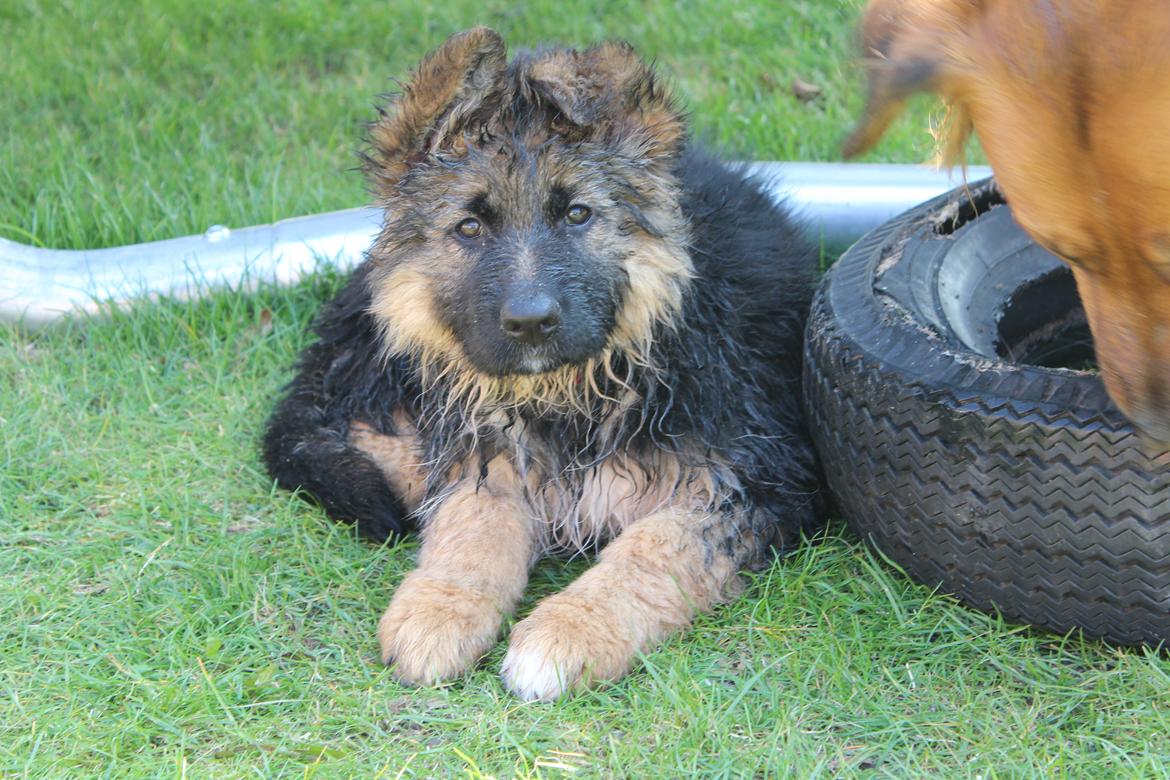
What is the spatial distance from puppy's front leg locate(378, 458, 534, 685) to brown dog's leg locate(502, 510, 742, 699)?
0.14 meters

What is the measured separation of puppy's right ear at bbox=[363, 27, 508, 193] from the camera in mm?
3488

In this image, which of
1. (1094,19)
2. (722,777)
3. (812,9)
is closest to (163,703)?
(722,777)

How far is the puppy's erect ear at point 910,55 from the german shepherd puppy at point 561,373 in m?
0.81

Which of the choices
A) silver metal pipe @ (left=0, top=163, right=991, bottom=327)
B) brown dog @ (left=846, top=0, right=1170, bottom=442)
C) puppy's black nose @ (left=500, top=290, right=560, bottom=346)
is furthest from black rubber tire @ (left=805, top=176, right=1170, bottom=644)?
silver metal pipe @ (left=0, top=163, right=991, bottom=327)

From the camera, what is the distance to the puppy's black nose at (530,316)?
3385mm

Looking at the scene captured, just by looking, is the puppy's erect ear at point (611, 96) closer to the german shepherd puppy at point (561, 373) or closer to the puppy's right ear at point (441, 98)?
the german shepherd puppy at point (561, 373)

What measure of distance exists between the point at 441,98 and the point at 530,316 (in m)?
0.69

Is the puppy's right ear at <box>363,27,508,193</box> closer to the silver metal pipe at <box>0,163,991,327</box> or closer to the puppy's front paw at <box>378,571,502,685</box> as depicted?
the puppy's front paw at <box>378,571,502,685</box>

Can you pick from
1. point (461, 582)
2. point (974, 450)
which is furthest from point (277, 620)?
point (974, 450)

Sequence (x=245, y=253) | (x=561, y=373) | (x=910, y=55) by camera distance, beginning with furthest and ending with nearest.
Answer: (x=245, y=253)
(x=561, y=373)
(x=910, y=55)

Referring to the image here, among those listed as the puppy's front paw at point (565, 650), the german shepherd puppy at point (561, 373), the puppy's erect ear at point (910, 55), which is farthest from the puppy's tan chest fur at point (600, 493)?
the puppy's erect ear at point (910, 55)

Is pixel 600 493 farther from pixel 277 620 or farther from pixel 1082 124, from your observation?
pixel 1082 124

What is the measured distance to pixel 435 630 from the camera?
3354mm

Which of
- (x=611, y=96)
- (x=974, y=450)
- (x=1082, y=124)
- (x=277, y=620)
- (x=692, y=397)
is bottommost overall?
(x=277, y=620)
